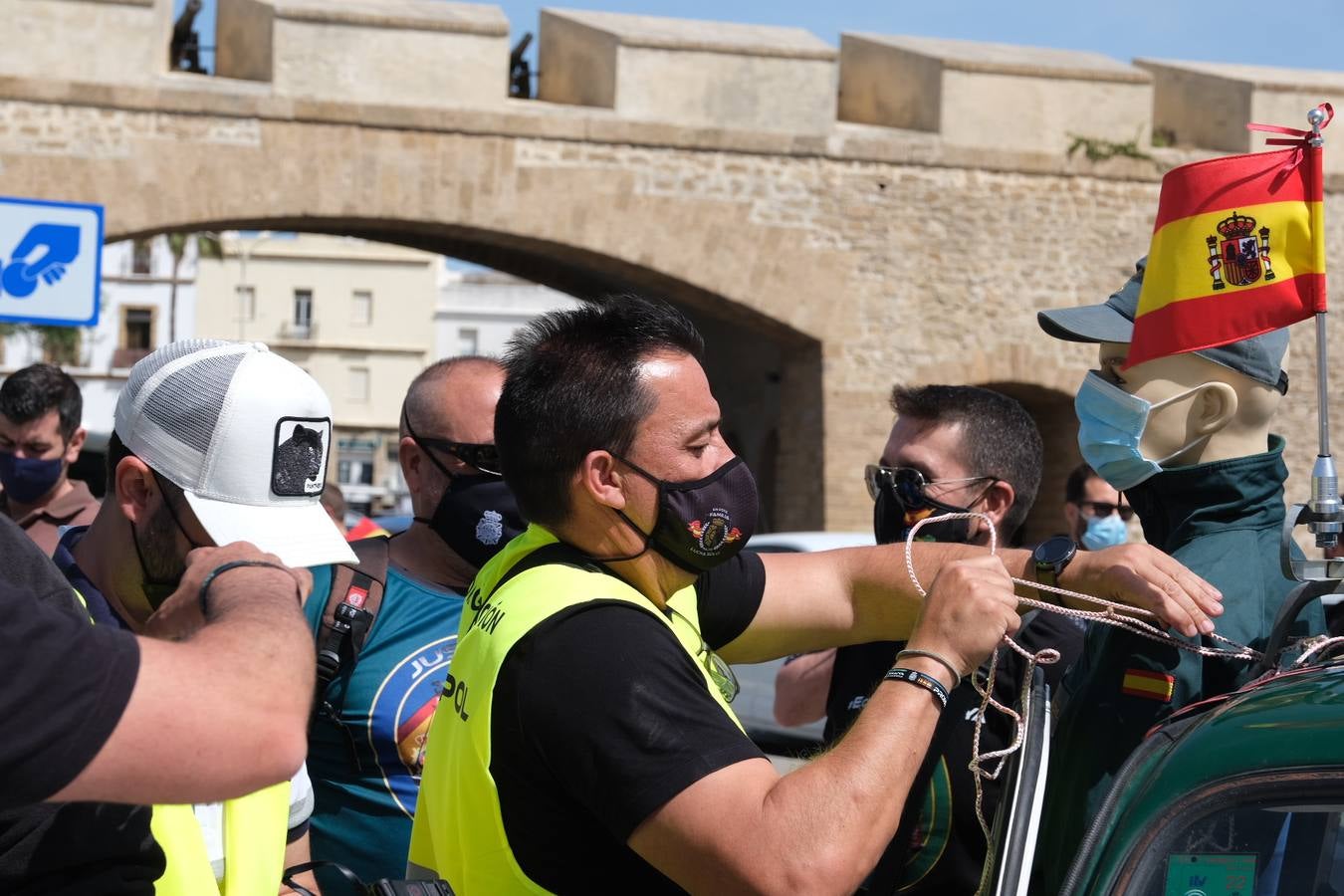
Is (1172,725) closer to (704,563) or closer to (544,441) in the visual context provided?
(704,563)

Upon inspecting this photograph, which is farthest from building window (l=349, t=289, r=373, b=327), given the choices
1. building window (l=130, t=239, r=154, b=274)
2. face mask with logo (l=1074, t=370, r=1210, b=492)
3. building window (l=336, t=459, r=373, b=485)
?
face mask with logo (l=1074, t=370, r=1210, b=492)

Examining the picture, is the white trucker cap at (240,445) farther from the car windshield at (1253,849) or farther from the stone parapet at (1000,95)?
the stone parapet at (1000,95)

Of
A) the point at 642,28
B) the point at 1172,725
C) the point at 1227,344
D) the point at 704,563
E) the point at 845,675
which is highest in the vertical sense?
the point at 642,28

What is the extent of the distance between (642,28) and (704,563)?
1392cm

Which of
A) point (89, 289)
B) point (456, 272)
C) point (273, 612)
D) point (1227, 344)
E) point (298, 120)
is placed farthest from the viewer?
point (456, 272)

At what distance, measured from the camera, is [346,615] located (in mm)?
2879

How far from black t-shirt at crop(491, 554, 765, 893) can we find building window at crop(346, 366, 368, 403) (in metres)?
49.4

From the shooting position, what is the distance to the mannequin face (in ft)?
8.06

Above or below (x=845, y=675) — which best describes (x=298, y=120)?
above

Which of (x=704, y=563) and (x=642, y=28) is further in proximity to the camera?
(x=642, y=28)

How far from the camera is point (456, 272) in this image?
181 feet

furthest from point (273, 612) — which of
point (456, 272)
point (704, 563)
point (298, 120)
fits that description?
point (456, 272)

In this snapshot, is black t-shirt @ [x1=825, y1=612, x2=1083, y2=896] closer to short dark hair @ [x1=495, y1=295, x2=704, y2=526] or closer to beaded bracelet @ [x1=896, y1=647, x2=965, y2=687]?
beaded bracelet @ [x1=896, y1=647, x2=965, y2=687]

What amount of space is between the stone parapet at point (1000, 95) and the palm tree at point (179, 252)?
3413 centimetres
